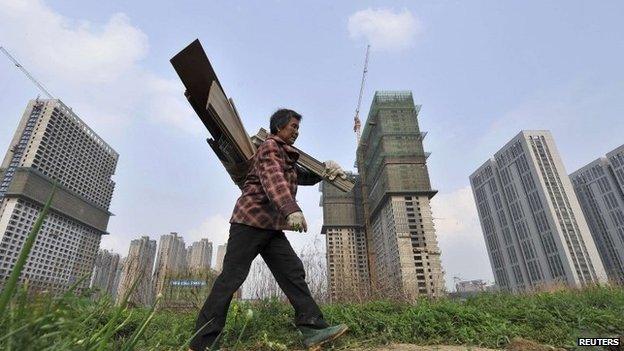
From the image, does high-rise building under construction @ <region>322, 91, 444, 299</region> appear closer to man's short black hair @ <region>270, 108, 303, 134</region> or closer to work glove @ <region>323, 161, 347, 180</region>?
work glove @ <region>323, 161, 347, 180</region>

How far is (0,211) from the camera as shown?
7238cm

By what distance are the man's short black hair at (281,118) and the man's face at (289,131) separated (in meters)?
0.03

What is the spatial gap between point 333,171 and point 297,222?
95cm

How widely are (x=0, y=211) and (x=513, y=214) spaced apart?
11148 cm

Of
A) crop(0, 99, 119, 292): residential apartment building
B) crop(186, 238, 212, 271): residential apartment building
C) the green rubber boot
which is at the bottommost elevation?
the green rubber boot

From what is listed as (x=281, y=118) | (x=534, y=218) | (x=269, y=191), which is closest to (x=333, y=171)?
(x=281, y=118)

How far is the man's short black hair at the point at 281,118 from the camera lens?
2576mm

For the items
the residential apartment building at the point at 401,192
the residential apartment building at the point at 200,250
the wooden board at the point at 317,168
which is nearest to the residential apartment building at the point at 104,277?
the wooden board at the point at 317,168

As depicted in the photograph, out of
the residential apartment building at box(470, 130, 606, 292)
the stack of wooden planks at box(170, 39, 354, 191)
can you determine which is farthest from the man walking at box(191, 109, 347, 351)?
the residential apartment building at box(470, 130, 606, 292)

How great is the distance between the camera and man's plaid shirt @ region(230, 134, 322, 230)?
6.82 ft

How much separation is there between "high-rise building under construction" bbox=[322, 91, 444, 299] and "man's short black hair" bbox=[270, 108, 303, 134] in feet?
153

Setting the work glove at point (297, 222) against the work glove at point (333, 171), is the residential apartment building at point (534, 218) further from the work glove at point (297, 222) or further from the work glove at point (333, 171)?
the work glove at point (297, 222)

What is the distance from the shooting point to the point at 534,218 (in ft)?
195

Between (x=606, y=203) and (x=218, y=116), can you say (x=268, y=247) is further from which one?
(x=606, y=203)
